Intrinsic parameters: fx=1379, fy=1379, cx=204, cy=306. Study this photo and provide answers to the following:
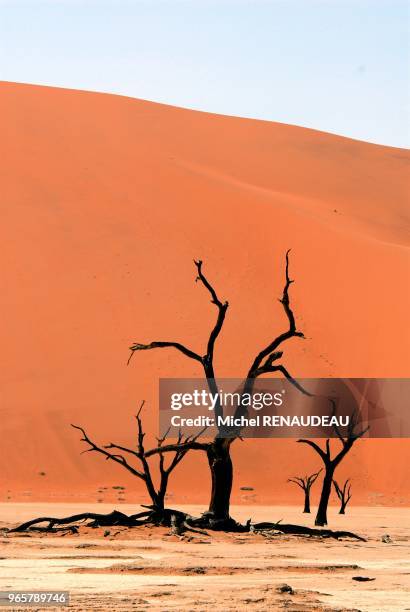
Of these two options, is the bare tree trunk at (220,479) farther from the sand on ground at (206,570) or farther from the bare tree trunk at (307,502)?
the bare tree trunk at (307,502)

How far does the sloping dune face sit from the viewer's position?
3388cm

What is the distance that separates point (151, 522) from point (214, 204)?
86.7 feet

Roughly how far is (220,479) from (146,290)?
66.4ft

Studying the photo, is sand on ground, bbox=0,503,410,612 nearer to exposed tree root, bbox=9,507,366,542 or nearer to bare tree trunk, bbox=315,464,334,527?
exposed tree root, bbox=9,507,366,542

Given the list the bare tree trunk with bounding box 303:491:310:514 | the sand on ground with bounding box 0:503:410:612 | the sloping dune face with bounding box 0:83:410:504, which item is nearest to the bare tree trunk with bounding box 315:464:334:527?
the sand on ground with bounding box 0:503:410:612

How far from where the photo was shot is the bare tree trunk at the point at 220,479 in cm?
1842

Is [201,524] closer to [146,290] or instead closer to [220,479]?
[220,479]

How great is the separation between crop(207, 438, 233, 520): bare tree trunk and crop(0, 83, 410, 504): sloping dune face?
13.2m

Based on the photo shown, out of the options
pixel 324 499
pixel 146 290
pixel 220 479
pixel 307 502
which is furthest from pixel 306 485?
pixel 220 479

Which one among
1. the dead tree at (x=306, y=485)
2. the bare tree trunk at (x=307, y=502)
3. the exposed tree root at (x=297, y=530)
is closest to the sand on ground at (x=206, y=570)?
the exposed tree root at (x=297, y=530)

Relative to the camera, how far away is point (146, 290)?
126 ft

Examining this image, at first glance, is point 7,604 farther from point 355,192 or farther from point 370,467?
point 355,192

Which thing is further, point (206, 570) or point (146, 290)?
point (146, 290)

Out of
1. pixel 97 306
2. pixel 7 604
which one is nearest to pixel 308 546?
pixel 7 604
